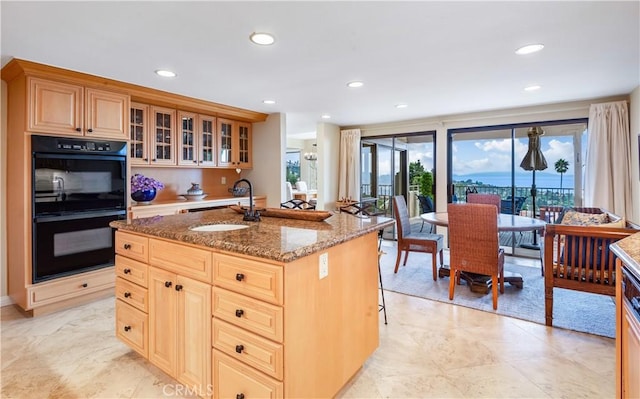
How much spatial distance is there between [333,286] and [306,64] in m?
2.03

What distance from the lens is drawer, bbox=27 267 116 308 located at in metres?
2.90

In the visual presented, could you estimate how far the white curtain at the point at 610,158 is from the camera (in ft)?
13.1

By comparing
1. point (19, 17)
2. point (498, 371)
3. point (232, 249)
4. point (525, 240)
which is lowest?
point (498, 371)

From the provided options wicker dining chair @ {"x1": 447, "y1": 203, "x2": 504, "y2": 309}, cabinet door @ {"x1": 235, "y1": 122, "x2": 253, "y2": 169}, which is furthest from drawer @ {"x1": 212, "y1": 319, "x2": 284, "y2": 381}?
cabinet door @ {"x1": 235, "y1": 122, "x2": 253, "y2": 169}

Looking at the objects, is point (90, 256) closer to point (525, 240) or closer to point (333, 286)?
point (333, 286)

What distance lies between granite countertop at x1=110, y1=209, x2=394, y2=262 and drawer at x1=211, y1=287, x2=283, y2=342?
0.71 ft

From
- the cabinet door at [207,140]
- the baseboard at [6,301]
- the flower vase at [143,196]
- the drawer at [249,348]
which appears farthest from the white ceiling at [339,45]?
the baseboard at [6,301]

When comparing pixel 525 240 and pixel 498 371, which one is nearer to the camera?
pixel 498 371

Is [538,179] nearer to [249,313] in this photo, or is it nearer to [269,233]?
[269,233]

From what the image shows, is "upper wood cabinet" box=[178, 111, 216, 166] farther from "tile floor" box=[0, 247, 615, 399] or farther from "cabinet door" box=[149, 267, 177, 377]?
"cabinet door" box=[149, 267, 177, 377]

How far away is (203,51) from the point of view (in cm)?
256

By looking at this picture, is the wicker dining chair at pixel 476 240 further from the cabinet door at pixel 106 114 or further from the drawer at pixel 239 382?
the cabinet door at pixel 106 114

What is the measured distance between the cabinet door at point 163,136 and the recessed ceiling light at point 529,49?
3.91 metres

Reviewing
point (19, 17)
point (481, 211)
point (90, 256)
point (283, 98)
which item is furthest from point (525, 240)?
point (19, 17)
